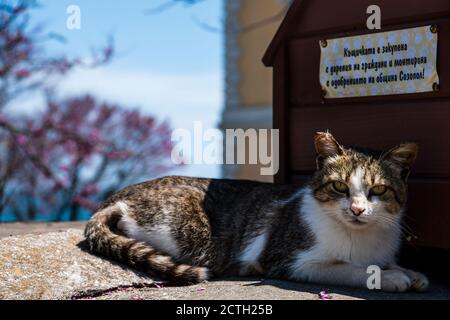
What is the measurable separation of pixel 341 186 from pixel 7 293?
2.16 metres

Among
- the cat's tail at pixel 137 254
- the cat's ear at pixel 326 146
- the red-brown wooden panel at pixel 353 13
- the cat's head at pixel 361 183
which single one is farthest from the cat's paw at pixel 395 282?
the red-brown wooden panel at pixel 353 13

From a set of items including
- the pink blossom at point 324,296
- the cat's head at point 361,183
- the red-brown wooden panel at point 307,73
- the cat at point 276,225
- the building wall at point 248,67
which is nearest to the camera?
the pink blossom at point 324,296

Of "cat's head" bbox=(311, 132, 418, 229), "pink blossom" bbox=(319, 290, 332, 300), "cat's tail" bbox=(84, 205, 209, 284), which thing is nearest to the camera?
"pink blossom" bbox=(319, 290, 332, 300)

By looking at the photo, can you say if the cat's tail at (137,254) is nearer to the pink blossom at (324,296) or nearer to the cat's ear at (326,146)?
the pink blossom at (324,296)

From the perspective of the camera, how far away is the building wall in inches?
422

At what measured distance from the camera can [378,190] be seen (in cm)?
404

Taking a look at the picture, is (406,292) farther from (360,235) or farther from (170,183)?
(170,183)

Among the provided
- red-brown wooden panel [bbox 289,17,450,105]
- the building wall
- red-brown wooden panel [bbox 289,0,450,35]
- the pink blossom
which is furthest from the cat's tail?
the building wall

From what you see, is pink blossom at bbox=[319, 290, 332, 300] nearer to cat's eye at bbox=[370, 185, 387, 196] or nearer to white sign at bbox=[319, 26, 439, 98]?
cat's eye at bbox=[370, 185, 387, 196]

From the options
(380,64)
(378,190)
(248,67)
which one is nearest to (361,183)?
(378,190)

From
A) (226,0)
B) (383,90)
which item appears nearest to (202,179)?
(383,90)

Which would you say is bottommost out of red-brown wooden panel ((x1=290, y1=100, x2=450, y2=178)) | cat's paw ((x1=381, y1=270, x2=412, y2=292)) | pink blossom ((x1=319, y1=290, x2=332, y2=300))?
pink blossom ((x1=319, y1=290, x2=332, y2=300))

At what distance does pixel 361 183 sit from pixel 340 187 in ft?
0.46

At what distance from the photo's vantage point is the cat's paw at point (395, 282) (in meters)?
3.98
